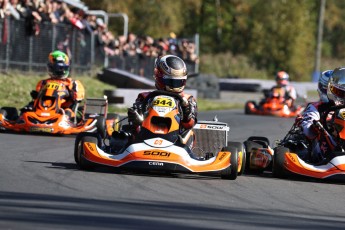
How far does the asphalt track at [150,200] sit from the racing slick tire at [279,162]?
0.12 meters

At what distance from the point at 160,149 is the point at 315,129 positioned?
1859 millimetres

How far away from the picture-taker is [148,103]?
10359 mm

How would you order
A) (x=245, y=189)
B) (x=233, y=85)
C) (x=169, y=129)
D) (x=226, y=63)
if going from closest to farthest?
(x=245, y=189) < (x=169, y=129) < (x=233, y=85) < (x=226, y=63)

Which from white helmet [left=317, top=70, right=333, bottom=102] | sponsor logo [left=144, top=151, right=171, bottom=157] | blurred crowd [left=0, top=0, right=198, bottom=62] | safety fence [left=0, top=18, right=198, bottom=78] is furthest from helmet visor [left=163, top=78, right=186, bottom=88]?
safety fence [left=0, top=18, right=198, bottom=78]

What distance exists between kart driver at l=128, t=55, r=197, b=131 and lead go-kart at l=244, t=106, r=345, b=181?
3.09 feet

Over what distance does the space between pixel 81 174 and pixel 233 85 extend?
30413 mm

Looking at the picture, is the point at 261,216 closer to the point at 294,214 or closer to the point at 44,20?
the point at 294,214

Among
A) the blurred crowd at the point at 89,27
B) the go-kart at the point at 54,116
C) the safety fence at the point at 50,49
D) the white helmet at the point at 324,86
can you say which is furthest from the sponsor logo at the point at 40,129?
the safety fence at the point at 50,49

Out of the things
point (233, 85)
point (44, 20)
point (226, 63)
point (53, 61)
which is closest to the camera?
point (53, 61)

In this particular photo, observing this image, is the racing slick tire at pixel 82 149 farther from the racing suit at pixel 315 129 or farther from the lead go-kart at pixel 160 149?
the racing suit at pixel 315 129

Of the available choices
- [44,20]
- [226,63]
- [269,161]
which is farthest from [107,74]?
[226,63]

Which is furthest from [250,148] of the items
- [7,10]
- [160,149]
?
[7,10]

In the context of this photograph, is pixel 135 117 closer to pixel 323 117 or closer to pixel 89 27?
pixel 323 117

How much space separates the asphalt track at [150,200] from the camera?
7.08 metres
